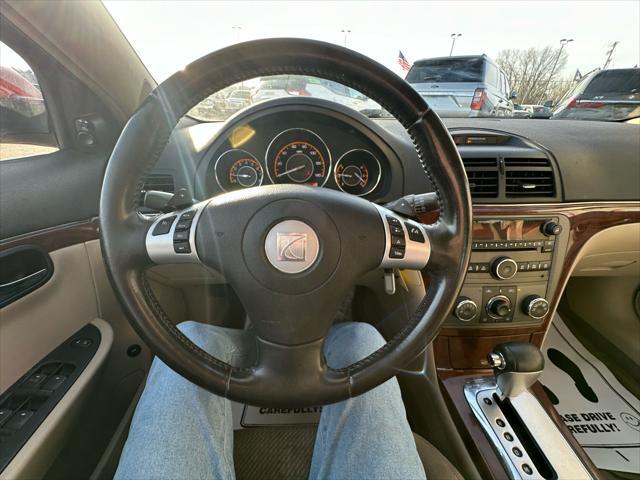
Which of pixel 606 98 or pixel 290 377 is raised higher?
pixel 606 98

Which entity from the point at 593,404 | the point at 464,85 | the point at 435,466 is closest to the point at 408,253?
the point at 435,466

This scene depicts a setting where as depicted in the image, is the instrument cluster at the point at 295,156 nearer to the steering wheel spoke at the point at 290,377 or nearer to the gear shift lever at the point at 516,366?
the gear shift lever at the point at 516,366

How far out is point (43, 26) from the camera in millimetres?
1109

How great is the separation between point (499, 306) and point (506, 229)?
0.31 metres

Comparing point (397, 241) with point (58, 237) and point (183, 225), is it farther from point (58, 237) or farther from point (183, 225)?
point (58, 237)

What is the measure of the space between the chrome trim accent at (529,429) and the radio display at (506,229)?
551 millimetres

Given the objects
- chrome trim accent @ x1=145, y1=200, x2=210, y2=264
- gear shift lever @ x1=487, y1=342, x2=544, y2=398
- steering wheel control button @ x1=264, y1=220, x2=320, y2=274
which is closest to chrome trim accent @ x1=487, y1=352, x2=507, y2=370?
gear shift lever @ x1=487, y1=342, x2=544, y2=398

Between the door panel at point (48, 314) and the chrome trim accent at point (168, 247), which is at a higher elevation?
the chrome trim accent at point (168, 247)

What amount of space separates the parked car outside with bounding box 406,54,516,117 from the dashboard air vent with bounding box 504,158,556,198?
55 cm

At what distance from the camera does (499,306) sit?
5.17 feet

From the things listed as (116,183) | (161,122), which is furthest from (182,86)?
(116,183)

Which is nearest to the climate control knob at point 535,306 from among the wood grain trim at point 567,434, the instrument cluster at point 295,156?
the wood grain trim at point 567,434

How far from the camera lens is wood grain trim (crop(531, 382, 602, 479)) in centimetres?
118

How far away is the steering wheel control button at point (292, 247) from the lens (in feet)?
2.54
